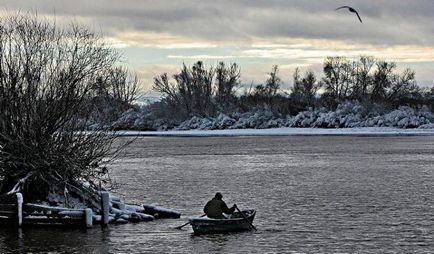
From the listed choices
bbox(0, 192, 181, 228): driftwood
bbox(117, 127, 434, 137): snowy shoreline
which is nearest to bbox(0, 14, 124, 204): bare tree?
bbox(0, 192, 181, 228): driftwood

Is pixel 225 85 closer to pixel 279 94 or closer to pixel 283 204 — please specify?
pixel 279 94

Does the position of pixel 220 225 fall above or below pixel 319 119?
below

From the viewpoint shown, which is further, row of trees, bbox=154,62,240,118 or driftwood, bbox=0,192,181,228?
row of trees, bbox=154,62,240,118

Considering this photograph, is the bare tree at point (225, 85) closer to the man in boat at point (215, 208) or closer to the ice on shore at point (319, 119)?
the ice on shore at point (319, 119)

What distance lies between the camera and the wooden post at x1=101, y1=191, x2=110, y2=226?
2748 cm

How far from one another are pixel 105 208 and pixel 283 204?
9.95 metres

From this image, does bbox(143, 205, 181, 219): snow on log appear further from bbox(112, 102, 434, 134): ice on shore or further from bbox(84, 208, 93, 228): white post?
bbox(112, 102, 434, 134): ice on shore

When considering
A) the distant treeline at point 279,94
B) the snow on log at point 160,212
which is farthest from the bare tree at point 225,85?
the snow on log at point 160,212

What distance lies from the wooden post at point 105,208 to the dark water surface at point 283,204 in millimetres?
444

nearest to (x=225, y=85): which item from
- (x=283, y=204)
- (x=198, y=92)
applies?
(x=198, y=92)

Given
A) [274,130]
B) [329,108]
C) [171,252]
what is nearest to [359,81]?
[329,108]

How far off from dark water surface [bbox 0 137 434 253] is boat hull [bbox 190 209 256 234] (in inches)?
16.0

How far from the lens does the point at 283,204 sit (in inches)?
1380

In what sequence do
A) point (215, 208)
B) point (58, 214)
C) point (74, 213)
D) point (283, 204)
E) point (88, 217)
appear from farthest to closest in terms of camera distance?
point (283, 204) → point (58, 214) → point (74, 213) → point (88, 217) → point (215, 208)
